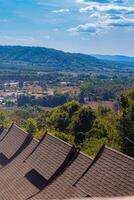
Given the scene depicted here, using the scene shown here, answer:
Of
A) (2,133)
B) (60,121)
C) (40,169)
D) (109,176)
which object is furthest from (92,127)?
(109,176)

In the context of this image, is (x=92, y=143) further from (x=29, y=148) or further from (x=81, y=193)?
(x=81, y=193)

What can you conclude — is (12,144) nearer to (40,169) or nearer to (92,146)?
(40,169)

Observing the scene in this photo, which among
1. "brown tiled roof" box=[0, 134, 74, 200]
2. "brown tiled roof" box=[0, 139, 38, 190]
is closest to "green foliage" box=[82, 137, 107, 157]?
"brown tiled roof" box=[0, 139, 38, 190]

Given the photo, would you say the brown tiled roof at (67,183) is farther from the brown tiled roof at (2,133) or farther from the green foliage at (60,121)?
the green foliage at (60,121)

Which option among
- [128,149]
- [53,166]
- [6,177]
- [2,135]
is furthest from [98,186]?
[128,149]

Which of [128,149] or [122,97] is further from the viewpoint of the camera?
[122,97]

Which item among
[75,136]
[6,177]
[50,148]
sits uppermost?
[50,148]
